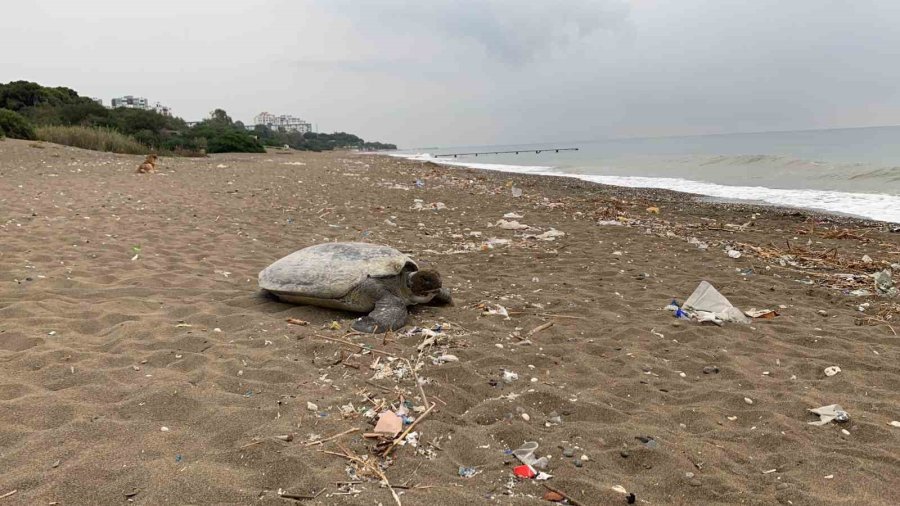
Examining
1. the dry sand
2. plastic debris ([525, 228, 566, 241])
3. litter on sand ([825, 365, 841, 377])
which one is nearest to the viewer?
the dry sand

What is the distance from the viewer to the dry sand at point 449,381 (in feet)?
7.45

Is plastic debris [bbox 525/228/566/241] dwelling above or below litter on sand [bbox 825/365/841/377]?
above

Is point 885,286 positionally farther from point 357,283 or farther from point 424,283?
point 357,283

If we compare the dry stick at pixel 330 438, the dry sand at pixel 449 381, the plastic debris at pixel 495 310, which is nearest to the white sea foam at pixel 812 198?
the dry sand at pixel 449 381

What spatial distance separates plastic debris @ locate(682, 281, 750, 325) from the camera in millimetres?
4699

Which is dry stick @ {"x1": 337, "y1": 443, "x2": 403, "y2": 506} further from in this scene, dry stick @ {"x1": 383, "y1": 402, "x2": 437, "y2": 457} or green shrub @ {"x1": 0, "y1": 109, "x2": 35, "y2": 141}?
green shrub @ {"x1": 0, "y1": 109, "x2": 35, "y2": 141}

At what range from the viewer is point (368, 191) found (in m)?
13.4

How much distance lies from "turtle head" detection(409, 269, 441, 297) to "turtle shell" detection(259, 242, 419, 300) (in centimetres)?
19

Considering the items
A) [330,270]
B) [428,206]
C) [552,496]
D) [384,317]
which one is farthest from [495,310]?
[428,206]

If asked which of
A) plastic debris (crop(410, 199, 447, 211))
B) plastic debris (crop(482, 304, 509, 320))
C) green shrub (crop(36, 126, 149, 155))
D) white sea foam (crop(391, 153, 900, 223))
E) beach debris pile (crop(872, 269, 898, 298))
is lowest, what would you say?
plastic debris (crop(482, 304, 509, 320))

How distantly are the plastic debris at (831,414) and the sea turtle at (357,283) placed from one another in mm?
3125

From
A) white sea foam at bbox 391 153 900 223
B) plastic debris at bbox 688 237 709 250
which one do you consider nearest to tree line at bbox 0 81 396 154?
white sea foam at bbox 391 153 900 223

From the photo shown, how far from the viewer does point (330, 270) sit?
4.59 metres

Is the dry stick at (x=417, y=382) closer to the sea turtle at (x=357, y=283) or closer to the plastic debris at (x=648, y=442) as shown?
the sea turtle at (x=357, y=283)
